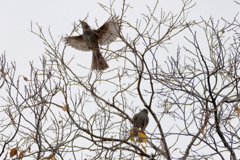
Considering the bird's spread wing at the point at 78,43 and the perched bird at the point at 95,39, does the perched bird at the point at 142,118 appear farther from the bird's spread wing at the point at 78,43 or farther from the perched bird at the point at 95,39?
the bird's spread wing at the point at 78,43

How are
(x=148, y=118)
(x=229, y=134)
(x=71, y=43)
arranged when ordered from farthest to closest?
1. (x=71, y=43)
2. (x=148, y=118)
3. (x=229, y=134)

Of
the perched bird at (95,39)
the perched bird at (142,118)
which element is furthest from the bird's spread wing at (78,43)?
the perched bird at (142,118)

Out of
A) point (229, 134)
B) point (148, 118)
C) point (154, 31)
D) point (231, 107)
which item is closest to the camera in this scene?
point (229, 134)

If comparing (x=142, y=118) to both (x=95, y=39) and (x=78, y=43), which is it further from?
(x=78, y=43)

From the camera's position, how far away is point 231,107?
354cm

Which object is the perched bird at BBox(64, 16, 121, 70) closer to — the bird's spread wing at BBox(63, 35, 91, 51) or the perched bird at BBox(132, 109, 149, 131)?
the bird's spread wing at BBox(63, 35, 91, 51)

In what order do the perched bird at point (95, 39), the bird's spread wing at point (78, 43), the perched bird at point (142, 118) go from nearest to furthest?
the perched bird at point (142, 118) → the perched bird at point (95, 39) → the bird's spread wing at point (78, 43)

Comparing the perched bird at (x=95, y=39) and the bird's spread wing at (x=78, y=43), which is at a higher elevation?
the bird's spread wing at (x=78, y=43)

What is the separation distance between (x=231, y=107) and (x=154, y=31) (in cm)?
144

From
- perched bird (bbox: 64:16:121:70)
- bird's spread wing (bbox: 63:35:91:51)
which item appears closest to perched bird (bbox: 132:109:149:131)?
perched bird (bbox: 64:16:121:70)

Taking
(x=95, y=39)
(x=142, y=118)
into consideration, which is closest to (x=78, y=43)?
(x=95, y=39)

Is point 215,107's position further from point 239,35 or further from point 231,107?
point 239,35

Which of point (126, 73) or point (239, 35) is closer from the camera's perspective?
point (239, 35)

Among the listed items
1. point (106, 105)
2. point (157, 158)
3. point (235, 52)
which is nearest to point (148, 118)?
point (106, 105)
